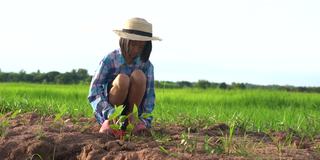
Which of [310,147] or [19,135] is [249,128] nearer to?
[310,147]

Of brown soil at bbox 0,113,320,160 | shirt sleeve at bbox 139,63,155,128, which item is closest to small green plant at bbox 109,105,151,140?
brown soil at bbox 0,113,320,160

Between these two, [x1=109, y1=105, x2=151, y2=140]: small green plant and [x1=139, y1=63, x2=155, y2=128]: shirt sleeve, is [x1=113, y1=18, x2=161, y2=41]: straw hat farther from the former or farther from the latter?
[x1=109, y1=105, x2=151, y2=140]: small green plant

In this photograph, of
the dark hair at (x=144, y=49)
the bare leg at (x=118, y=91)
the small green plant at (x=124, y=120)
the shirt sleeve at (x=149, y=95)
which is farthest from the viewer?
the shirt sleeve at (x=149, y=95)

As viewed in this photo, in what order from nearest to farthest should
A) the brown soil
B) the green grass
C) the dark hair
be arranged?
the brown soil < the dark hair < the green grass

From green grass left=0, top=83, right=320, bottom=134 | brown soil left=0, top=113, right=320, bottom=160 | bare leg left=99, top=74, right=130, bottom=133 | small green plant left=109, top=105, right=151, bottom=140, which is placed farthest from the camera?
green grass left=0, top=83, right=320, bottom=134

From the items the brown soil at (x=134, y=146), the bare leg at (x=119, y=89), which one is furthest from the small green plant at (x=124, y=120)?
the bare leg at (x=119, y=89)

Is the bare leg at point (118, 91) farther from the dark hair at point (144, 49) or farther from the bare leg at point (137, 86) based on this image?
the dark hair at point (144, 49)

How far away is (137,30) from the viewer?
3.31 meters

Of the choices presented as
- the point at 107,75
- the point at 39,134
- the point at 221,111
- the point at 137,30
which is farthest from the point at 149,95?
the point at 221,111

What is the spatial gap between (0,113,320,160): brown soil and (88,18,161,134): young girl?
16 centimetres

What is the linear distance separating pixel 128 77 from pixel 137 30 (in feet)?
0.99

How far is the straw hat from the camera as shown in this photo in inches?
128

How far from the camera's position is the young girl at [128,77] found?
Answer: 10.6 feet

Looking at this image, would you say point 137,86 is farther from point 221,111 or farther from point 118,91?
point 221,111
